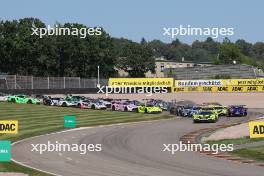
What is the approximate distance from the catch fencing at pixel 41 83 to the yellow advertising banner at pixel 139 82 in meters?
6.58

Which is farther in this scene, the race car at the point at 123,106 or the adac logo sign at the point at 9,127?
the race car at the point at 123,106

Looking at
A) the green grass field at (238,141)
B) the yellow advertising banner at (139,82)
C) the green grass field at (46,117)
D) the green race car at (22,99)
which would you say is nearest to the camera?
the green grass field at (238,141)

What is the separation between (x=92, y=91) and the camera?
3588 inches

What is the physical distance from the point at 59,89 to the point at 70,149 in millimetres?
58829

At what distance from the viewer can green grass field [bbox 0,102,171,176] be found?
4166 cm

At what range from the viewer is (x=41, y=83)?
283 feet

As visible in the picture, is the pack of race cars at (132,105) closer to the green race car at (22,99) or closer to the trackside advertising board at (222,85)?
the green race car at (22,99)

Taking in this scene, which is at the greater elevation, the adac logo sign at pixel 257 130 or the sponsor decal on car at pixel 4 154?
the adac logo sign at pixel 257 130

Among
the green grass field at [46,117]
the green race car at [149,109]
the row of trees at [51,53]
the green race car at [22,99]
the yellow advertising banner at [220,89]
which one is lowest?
the green grass field at [46,117]

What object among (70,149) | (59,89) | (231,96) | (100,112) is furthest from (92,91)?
(70,149)

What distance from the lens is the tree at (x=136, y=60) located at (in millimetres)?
172000

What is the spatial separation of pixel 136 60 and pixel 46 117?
118 meters

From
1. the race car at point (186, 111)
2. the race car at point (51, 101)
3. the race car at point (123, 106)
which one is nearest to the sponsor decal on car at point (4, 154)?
the race car at point (186, 111)

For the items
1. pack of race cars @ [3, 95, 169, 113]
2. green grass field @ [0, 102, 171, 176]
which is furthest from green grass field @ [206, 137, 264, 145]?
pack of race cars @ [3, 95, 169, 113]
